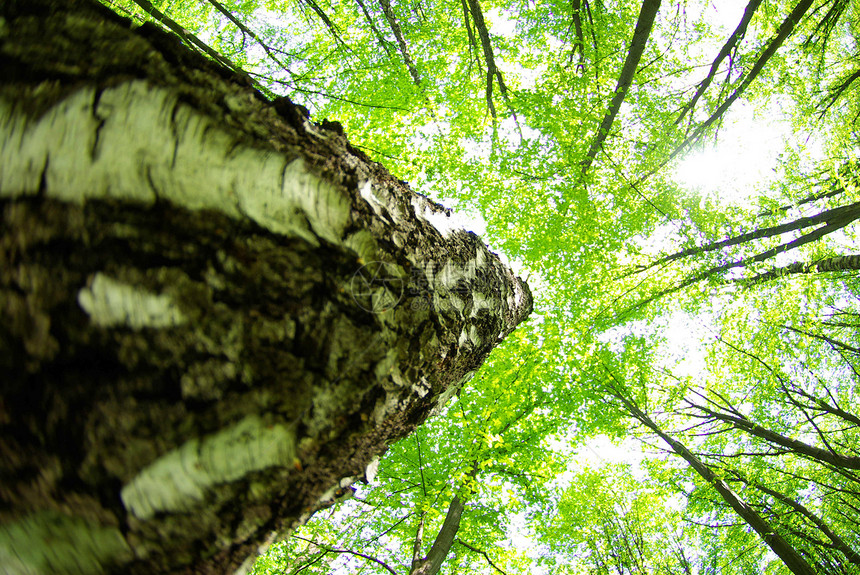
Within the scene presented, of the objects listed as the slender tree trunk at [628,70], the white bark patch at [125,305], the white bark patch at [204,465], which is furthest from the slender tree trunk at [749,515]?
the white bark patch at [125,305]

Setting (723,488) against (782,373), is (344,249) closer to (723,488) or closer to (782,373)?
(723,488)

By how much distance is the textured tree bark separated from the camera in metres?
0.56

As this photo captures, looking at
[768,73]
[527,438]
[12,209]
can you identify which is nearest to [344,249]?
[12,209]

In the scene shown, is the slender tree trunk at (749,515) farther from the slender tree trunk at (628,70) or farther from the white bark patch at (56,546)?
the white bark patch at (56,546)

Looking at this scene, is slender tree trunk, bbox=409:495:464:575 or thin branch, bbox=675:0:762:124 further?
thin branch, bbox=675:0:762:124

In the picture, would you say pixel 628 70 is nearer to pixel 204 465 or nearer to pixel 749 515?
pixel 204 465

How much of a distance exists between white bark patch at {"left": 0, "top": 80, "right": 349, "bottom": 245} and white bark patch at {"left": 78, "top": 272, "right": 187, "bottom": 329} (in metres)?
0.15

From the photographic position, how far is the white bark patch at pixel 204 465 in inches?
24.2

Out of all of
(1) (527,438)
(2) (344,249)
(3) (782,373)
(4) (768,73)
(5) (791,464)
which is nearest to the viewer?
(2) (344,249)

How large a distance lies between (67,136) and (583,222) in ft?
18.4

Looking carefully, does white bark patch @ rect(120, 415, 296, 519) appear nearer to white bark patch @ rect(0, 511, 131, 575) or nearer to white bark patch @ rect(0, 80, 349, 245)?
white bark patch @ rect(0, 511, 131, 575)

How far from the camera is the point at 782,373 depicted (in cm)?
Result: 630

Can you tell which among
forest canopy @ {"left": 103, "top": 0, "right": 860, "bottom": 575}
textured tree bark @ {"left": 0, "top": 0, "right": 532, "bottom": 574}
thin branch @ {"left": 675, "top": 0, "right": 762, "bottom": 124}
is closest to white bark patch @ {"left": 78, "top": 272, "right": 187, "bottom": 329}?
textured tree bark @ {"left": 0, "top": 0, "right": 532, "bottom": 574}

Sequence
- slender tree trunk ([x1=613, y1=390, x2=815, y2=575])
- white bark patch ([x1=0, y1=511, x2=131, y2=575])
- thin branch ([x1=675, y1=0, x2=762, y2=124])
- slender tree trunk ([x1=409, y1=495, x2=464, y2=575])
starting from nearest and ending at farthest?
white bark patch ([x1=0, y1=511, x2=131, y2=575]) < slender tree trunk ([x1=409, y1=495, x2=464, y2=575]) < thin branch ([x1=675, y1=0, x2=762, y2=124]) < slender tree trunk ([x1=613, y1=390, x2=815, y2=575])
